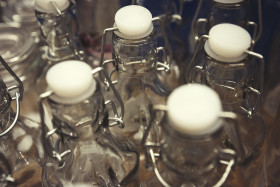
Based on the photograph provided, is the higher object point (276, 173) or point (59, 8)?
point (59, 8)

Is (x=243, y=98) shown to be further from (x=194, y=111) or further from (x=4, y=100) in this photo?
(x=4, y=100)

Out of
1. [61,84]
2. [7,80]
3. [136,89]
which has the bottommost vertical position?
[7,80]

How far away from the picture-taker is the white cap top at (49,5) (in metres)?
0.55

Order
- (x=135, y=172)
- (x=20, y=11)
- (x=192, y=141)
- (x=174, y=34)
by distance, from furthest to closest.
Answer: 1. (x=20, y=11)
2. (x=174, y=34)
3. (x=135, y=172)
4. (x=192, y=141)

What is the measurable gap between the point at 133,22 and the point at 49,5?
182 millimetres

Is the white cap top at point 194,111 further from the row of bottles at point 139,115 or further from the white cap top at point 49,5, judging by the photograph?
the white cap top at point 49,5

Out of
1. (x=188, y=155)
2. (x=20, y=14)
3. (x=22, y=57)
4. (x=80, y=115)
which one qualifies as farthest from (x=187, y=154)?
(x=20, y=14)

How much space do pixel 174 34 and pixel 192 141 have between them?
411mm

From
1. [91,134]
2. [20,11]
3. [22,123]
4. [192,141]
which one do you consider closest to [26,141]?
[22,123]

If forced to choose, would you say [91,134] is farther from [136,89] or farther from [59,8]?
[59,8]

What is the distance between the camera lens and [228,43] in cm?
39

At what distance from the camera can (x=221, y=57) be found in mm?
407

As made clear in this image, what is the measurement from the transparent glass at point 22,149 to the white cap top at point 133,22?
0.18 meters

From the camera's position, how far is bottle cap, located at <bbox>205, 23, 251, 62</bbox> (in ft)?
1.29
